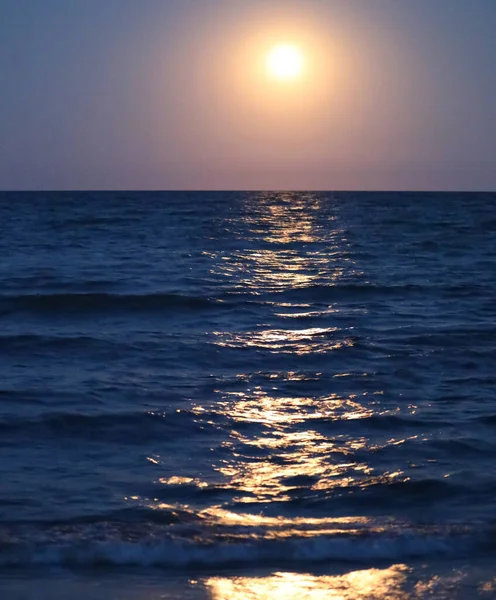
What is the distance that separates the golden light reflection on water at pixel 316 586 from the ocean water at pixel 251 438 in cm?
1

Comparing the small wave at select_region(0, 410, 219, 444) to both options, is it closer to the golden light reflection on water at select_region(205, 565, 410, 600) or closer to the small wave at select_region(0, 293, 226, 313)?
the golden light reflection on water at select_region(205, 565, 410, 600)

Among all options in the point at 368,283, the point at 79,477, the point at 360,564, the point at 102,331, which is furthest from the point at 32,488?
the point at 368,283

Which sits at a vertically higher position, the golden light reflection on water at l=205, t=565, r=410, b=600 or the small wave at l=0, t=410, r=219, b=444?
the small wave at l=0, t=410, r=219, b=444

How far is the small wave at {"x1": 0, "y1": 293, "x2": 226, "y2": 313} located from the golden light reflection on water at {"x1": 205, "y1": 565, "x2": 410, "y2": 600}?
9416 mm

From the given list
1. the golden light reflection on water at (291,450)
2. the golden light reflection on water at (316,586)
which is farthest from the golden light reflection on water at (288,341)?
the golden light reflection on water at (316,586)

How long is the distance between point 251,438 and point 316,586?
263cm

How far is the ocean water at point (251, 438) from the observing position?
4.31 meters

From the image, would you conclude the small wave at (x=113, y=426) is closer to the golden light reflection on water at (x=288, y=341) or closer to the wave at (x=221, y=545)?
the wave at (x=221, y=545)

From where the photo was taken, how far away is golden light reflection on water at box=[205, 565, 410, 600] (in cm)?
385

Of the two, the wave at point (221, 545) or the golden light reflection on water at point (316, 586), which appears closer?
the golden light reflection on water at point (316, 586)

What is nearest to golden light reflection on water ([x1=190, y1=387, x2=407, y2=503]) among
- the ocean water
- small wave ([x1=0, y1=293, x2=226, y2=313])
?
the ocean water

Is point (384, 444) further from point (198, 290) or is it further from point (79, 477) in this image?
point (198, 290)

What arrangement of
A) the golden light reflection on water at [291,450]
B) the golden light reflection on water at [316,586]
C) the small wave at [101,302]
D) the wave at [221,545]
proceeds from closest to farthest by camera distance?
1. the golden light reflection on water at [316,586]
2. the wave at [221,545]
3. the golden light reflection on water at [291,450]
4. the small wave at [101,302]

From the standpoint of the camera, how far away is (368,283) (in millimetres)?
16656
